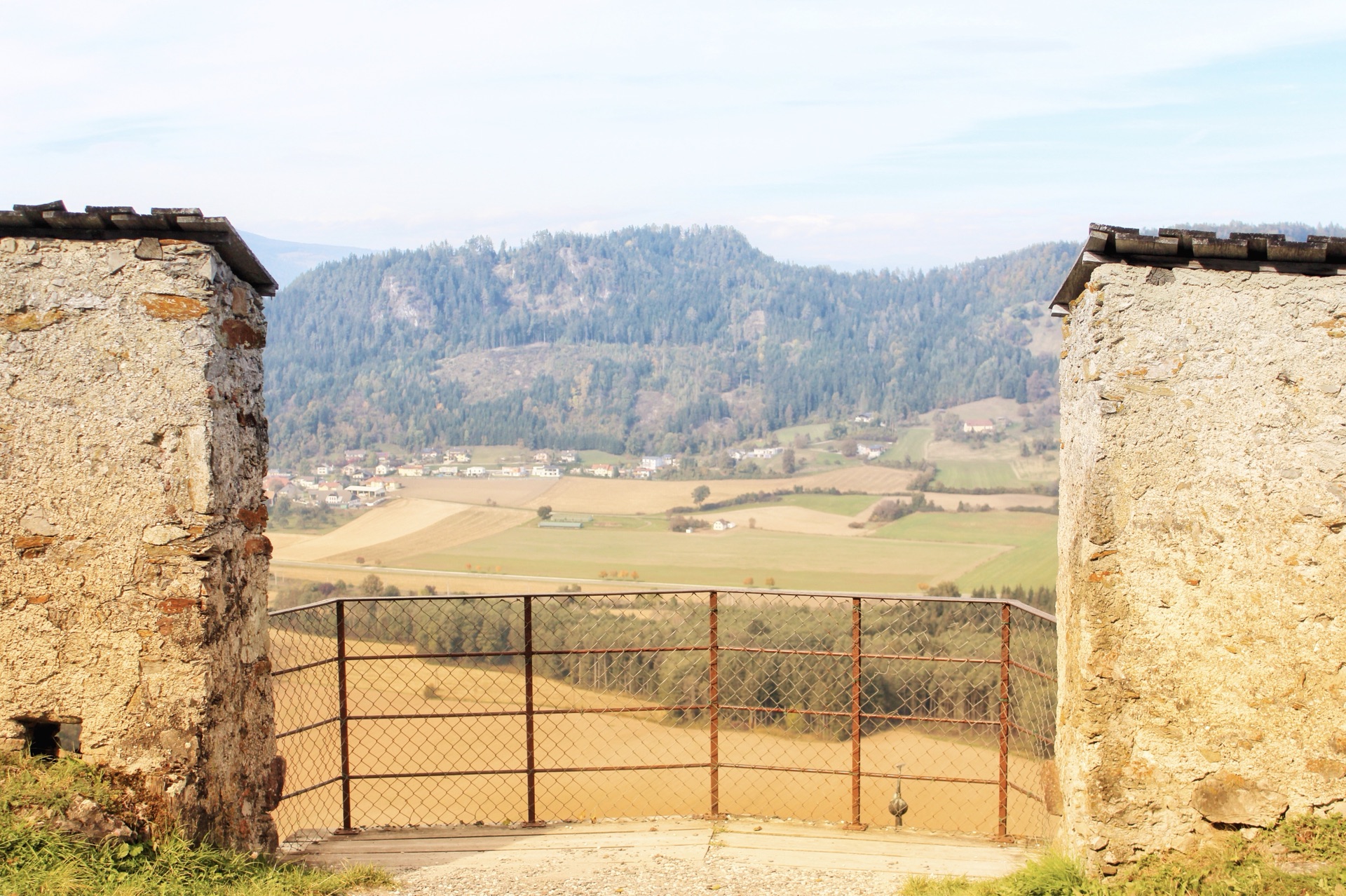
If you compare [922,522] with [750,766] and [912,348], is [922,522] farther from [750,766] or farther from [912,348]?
[750,766]

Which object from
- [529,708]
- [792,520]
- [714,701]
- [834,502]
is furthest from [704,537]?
[529,708]

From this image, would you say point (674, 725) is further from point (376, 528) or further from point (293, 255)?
point (293, 255)

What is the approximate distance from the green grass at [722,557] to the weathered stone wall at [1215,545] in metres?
25.9

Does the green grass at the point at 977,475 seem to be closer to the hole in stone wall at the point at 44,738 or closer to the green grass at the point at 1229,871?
the green grass at the point at 1229,871

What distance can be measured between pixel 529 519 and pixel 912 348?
30.2m

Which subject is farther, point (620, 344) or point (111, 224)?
point (620, 344)

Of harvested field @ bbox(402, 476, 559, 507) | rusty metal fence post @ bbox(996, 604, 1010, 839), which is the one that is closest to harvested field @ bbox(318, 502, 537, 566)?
harvested field @ bbox(402, 476, 559, 507)

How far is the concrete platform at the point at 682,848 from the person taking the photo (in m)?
4.93

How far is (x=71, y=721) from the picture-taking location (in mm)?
4176

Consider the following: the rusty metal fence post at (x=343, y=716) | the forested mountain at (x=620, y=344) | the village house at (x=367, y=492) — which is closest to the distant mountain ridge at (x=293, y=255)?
the forested mountain at (x=620, y=344)

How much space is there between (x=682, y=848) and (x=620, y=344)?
62680 millimetres

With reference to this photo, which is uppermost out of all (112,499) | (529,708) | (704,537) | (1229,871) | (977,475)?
(112,499)

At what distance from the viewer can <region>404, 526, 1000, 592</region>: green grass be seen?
31942 millimetres

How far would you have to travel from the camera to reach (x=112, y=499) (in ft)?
13.6
